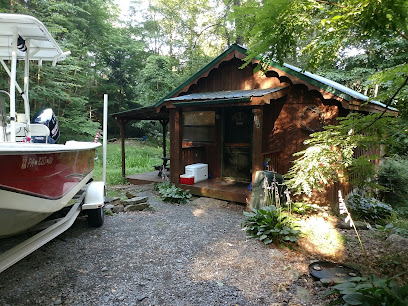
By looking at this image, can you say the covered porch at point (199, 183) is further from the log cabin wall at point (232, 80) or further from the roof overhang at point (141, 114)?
the log cabin wall at point (232, 80)

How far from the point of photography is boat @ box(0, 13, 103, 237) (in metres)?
2.24

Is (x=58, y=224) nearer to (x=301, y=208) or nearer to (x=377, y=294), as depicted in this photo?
(x=377, y=294)

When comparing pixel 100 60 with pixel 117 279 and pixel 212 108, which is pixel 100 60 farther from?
pixel 117 279

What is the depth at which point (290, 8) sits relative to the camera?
2.47 metres

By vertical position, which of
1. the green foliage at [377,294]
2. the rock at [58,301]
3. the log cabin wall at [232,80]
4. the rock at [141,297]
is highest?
the log cabin wall at [232,80]

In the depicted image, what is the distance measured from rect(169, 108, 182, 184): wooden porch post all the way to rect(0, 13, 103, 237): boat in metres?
2.96

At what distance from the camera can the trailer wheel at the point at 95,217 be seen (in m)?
4.45

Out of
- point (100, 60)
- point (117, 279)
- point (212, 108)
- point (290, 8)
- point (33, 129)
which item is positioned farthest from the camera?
point (100, 60)

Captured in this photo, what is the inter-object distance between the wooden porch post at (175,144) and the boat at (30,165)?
9.73 ft

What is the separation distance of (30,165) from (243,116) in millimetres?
5579

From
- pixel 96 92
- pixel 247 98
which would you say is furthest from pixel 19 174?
pixel 96 92

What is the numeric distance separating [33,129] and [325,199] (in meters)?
5.75

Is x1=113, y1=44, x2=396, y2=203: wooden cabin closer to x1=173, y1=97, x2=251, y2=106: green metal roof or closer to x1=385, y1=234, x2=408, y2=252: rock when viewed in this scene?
x1=173, y1=97, x2=251, y2=106: green metal roof

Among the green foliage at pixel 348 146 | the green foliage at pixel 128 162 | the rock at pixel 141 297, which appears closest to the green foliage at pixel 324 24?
the green foliage at pixel 348 146
